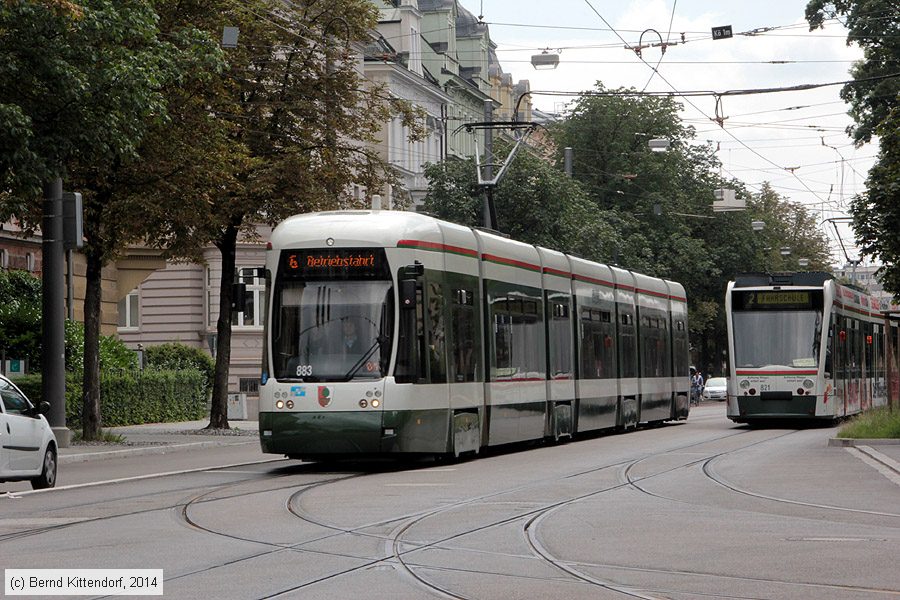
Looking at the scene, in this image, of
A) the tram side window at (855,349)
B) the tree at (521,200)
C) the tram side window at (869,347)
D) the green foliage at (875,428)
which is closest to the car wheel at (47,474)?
the green foliage at (875,428)

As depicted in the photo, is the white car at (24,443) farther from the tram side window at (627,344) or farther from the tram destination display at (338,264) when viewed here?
the tram side window at (627,344)

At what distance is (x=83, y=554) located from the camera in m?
12.0

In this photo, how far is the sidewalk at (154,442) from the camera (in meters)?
28.0

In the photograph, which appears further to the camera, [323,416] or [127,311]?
[127,311]

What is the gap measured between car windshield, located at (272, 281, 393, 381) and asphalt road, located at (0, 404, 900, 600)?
1.29 metres

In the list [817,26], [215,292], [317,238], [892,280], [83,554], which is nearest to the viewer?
[83,554]

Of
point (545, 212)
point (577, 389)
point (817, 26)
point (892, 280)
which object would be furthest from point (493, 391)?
point (545, 212)

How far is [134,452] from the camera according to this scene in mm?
29188

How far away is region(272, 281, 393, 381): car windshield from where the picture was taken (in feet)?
68.9

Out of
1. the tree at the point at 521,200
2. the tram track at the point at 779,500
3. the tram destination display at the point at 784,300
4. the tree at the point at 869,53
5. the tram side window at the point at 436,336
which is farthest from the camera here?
the tree at the point at 521,200

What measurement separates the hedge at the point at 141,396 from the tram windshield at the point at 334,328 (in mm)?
15755

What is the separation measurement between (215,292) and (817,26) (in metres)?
23.3

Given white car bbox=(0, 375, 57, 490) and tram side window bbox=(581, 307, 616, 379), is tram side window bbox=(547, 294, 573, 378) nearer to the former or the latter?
tram side window bbox=(581, 307, 616, 379)

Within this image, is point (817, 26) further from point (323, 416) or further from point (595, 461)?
point (323, 416)
